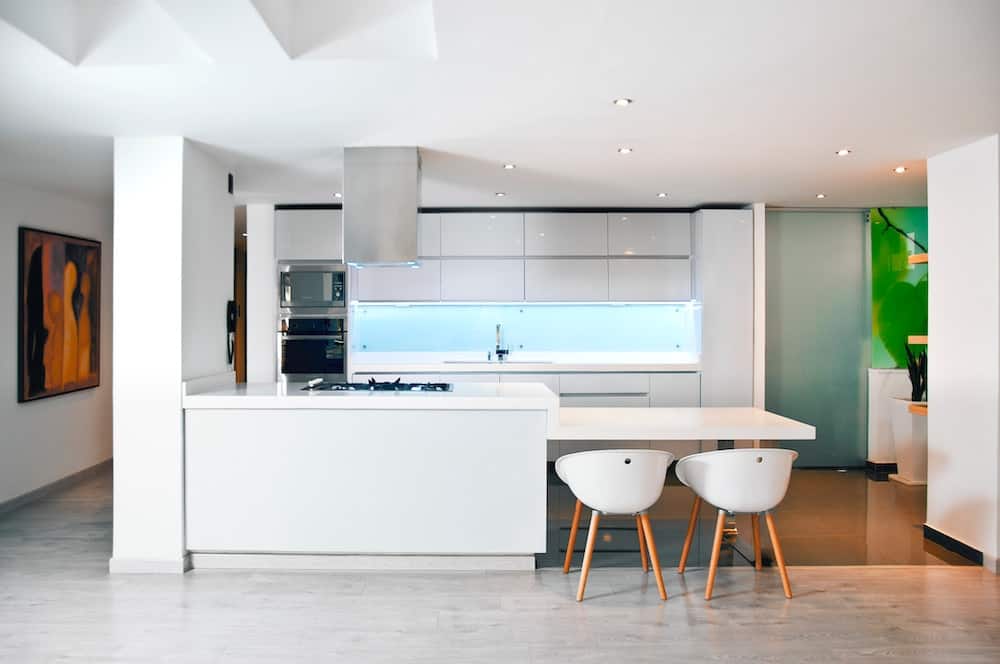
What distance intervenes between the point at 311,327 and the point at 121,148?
8.57 feet

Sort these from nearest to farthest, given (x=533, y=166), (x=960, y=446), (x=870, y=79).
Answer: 1. (x=870, y=79)
2. (x=960, y=446)
3. (x=533, y=166)

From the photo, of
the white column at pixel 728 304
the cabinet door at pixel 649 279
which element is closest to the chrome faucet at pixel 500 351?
the cabinet door at pixel 649 279

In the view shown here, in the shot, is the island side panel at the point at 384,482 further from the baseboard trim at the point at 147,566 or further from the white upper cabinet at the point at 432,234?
the white upper cabinet at the point at 432,234

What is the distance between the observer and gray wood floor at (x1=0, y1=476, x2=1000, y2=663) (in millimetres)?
2936

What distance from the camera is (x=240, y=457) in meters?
3.96

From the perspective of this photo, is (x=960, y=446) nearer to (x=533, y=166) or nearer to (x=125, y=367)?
(x=533, y=166)

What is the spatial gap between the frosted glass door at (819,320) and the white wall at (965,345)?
83.5 inches

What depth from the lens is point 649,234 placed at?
6.43 meters

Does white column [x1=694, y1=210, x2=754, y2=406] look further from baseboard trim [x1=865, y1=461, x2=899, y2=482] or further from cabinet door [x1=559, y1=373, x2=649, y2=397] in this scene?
baseboard trim [x1=865, y1=461, x2=899, y2=482]

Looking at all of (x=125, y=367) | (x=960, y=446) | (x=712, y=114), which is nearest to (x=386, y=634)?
(x=125, y=367)

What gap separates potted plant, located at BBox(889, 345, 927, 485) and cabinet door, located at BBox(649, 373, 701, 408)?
1.68m

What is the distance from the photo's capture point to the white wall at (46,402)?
5188mm

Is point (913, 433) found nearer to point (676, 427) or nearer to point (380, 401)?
point (676, 427)

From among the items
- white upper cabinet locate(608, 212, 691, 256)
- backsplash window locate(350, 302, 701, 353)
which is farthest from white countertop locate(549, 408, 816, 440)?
backsplash window locate(350, 302, 701, 353)
